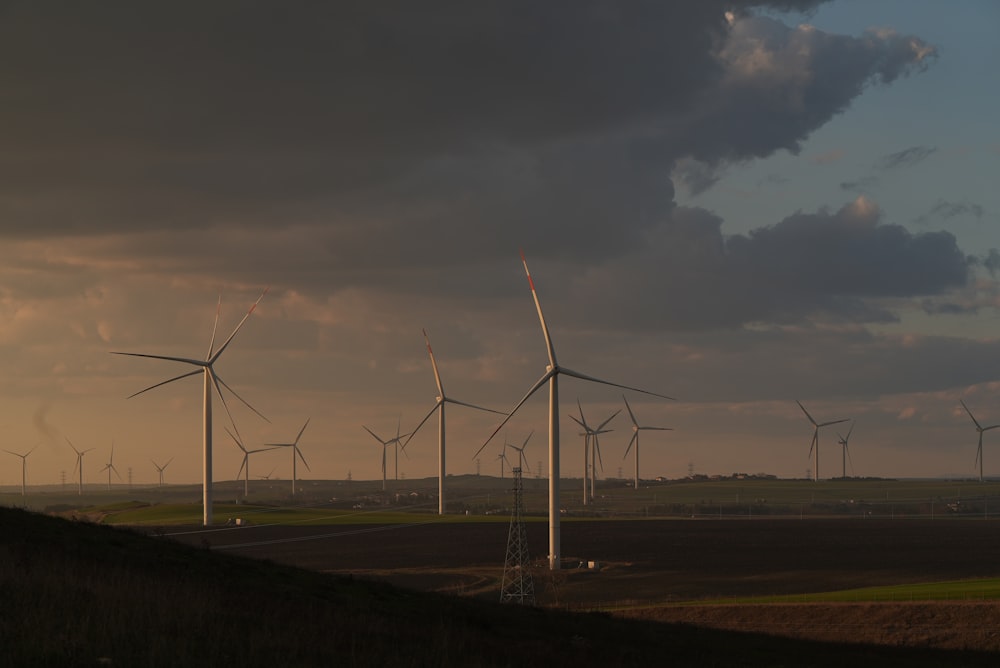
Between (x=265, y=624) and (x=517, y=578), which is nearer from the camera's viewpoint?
(x=265, y=624)

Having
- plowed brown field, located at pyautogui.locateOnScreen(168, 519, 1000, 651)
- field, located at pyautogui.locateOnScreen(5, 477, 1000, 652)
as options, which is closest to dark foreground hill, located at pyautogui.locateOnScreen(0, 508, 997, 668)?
field, located at pyautogui.locateOnScreen(5, 477, 1000, 652)

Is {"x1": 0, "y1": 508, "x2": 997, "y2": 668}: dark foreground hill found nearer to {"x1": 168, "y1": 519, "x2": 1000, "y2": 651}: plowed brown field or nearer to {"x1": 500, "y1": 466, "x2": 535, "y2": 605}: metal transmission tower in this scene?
{"x1": 168, "y1": 519, "x2": 1000, "y2": 651}: plowed brown field

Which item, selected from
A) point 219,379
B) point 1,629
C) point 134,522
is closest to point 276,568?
point 1,629

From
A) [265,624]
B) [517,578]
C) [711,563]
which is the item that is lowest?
[711,563]

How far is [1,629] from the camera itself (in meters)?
19.1

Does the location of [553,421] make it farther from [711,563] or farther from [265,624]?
[265,624]

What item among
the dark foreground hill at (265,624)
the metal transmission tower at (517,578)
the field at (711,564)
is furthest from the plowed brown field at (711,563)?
the dark foreground hill at (265,624)

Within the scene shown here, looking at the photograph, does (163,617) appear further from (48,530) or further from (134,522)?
(134,522)

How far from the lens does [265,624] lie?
2253 centimetres

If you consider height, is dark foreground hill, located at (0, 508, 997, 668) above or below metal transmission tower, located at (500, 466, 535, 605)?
above

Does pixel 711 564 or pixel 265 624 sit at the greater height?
pixel 265 624

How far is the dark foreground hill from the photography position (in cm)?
1931

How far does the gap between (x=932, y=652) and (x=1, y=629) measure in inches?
1132

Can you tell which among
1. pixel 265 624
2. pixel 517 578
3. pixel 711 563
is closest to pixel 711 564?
pixel 711 563
